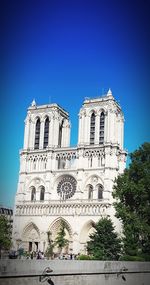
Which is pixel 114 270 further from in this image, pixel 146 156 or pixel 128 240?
pixel 146 156

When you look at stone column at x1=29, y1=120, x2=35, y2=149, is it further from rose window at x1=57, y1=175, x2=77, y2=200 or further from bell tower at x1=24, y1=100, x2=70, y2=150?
rose window at x1=57, y1=175, x2=77, y2=200

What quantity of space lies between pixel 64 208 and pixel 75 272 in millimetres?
31491

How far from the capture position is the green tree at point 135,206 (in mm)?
30203

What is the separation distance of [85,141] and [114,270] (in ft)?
102

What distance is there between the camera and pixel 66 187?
50500mm

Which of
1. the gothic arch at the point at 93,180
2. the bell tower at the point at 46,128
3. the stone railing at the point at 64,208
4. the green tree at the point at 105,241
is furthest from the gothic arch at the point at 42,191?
the green tree at the point at 105,241

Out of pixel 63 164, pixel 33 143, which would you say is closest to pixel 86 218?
pixel 63 164

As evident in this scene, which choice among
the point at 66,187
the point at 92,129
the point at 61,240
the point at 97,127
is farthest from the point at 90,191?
the point at 97,127

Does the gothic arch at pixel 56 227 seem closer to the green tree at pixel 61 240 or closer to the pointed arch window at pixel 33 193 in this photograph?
the green tree at pixel 61 240

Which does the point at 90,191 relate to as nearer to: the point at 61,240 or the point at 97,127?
the point at 61,240

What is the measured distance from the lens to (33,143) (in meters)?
54.1

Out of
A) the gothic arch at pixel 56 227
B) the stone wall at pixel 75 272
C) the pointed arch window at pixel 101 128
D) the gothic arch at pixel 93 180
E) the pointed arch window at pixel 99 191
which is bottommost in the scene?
the stone wall at pixel 75 272

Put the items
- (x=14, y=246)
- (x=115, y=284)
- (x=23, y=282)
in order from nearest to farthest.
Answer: (x=23, y=282)
(x=115, y=284)
(x=14, y=246)

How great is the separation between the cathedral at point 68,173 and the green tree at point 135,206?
13.3m
